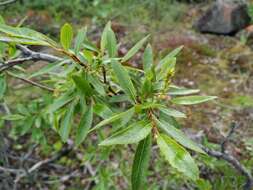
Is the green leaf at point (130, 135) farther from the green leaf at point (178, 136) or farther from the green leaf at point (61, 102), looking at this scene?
the green leaf at point (61, 102)

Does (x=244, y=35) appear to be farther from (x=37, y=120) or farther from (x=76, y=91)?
(x=76, y=91)

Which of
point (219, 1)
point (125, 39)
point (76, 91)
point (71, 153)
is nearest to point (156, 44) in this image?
point (125, 39)

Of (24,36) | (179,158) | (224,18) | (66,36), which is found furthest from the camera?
(224,18)

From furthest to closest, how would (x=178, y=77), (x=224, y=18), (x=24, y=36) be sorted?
(x=224, y=18) < (x=178, y=77) < (x=24, y=36)

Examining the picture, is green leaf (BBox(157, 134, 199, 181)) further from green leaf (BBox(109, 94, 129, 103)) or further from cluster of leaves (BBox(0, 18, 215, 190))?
green leaf (BBox(109, 94, 129, 103))

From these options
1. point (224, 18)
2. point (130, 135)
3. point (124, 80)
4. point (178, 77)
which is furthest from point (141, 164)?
point (224, 18)

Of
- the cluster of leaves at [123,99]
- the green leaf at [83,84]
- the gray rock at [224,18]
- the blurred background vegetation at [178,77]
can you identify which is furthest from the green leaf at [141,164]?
the gray rock at [224,18]

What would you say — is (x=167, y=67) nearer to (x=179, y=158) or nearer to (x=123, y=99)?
(x=123, y=99)
